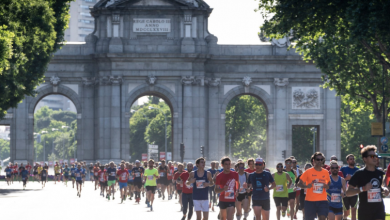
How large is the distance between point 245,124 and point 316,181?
229ft

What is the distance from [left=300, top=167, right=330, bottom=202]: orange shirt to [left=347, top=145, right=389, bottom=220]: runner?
3.04m

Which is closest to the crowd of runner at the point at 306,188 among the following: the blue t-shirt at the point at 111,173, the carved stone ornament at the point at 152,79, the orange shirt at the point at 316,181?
the orange shirt at the point at 316,181

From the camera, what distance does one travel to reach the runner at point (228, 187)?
1775cm

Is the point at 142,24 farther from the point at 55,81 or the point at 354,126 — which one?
the point at 354,126

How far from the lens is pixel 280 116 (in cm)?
5725

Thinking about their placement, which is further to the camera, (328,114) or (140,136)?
(140,136)

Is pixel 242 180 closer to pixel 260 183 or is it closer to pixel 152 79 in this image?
pixel 260 183

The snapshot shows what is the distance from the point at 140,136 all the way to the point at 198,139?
6576 centimetres

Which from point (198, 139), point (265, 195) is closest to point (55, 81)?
point (198, 139)

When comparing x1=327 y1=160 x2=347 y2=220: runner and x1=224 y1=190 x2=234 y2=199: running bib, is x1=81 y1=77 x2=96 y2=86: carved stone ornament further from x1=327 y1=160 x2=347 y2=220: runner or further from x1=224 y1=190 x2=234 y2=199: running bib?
x1=327 y1=160 x2=347 y2=220: runner

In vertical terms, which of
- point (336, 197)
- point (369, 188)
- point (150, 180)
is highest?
point (369, 188)

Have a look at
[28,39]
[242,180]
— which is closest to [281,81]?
[28,39]

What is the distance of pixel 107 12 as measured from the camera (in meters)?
55.3

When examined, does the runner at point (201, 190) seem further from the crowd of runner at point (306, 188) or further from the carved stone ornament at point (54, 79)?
the carved stone ornament at point (54, 79)
